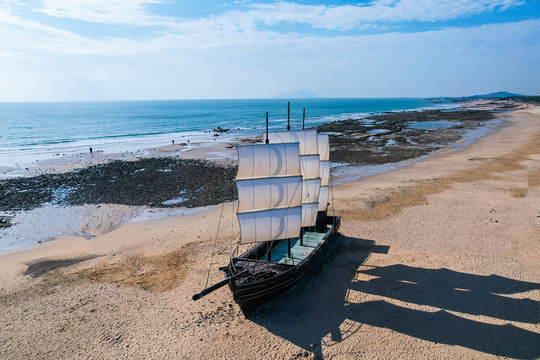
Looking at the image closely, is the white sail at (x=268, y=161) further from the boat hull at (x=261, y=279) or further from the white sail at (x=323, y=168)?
the white sail at (x=323, y=168)

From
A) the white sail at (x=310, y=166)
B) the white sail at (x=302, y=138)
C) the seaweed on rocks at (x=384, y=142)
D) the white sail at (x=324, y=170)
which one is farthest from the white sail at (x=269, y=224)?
the seaweed on rocks at (x=384, y=142)

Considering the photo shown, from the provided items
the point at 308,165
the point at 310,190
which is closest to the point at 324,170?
the point at 308,165

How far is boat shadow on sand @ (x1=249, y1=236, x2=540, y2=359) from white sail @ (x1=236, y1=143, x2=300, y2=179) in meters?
6.27

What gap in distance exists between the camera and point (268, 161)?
57.5 ft

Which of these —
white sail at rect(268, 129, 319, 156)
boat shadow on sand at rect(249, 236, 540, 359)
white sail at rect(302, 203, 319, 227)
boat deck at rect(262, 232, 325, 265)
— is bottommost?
boat shadow on sand at rect(249, 236, 540, 359)

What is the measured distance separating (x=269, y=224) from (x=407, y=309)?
7.95 m

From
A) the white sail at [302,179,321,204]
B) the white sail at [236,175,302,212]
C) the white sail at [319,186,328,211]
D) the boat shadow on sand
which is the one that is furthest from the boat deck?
the white sail at [236,175,302,212]

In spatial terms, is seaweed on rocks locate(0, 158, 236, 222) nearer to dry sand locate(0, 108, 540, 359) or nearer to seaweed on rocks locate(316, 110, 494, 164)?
dry sand locate(0, 108, 540, 359)

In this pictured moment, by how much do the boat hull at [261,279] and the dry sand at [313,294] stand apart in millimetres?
695

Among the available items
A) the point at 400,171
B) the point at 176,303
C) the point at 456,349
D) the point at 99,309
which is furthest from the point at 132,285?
the point at 400,171

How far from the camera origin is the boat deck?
742 inches

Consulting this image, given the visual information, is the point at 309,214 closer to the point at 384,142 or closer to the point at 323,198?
the point at 323,198

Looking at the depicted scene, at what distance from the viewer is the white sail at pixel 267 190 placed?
1727 cm

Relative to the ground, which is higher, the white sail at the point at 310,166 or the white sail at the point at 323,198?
the white sail at the point at 310,166
